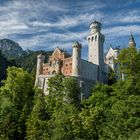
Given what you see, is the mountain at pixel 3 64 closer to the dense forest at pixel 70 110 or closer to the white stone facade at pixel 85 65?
the white stone facade at pixel 85 65

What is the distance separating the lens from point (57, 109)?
2055 inches

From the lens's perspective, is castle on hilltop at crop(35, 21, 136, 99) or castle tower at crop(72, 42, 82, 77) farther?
castle on hilltop at crop(35, 21, 136, 99)

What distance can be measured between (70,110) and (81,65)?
75.2ft

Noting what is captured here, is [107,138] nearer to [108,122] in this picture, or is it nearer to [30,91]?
[108,122]

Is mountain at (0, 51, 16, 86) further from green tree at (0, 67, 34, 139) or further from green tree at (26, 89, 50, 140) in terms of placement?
green tree at (26, 89, 50, 140)

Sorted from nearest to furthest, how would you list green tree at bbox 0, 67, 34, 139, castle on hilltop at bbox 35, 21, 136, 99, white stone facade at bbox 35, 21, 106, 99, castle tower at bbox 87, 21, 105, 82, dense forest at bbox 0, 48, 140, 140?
dense forest at bbox 0, 48, 140, 140 → green tree at bbox 0, 67, 34, 139 → white stone facade at bbox 35, 21, 106, 99 → castle on hilltop at bbox 35, 21, 136, 99 → castle tower at bbox 87, 21, 105, 82

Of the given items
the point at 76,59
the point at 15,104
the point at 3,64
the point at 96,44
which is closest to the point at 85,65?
the point at 76,59

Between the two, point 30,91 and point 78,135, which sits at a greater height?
point 30,91

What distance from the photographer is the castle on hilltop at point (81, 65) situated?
69125 millimetres

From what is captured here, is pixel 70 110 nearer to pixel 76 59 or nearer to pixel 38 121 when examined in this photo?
pixel 38 121

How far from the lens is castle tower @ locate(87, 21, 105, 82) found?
3310 inches

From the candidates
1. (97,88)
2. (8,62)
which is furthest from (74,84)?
(8,62)

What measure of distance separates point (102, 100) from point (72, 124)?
1261 centimetres

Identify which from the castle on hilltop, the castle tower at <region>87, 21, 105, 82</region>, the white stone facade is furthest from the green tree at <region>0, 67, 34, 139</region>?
the castle tower at <region>87, 21, 105, 82</region>
